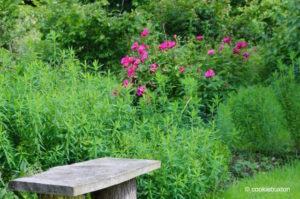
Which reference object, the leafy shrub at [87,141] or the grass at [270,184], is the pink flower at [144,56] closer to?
the leafy shrub at [87,141]

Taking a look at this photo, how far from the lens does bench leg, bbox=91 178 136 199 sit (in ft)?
11.5

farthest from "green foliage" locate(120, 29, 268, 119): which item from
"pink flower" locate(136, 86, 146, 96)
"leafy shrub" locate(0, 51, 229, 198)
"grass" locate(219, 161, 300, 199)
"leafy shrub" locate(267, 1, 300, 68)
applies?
"leafy shrub" locate(0, 51, 229, 198)

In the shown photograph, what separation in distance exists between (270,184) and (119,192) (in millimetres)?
2100

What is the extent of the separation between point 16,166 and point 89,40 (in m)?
5.26

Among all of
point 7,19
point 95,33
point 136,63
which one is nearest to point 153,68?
point 136,63

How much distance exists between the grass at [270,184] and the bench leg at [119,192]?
1.48 metres

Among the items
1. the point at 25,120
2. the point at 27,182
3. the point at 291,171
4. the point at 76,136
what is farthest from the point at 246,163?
the point at 27,182

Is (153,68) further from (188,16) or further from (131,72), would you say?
(188,16)

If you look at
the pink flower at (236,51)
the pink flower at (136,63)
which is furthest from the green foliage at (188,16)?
the pink flower at (136,63)

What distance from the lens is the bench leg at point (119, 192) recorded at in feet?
11.5

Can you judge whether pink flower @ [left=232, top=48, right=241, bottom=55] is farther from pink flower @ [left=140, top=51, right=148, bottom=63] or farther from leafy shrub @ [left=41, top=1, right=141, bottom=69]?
leafy shrub @ [left=41, top=1, right=141, bottom=69]

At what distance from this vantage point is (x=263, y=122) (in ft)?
20.0

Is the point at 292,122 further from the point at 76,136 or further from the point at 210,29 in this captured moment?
the point at 210,29

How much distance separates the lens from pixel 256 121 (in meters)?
6.14
